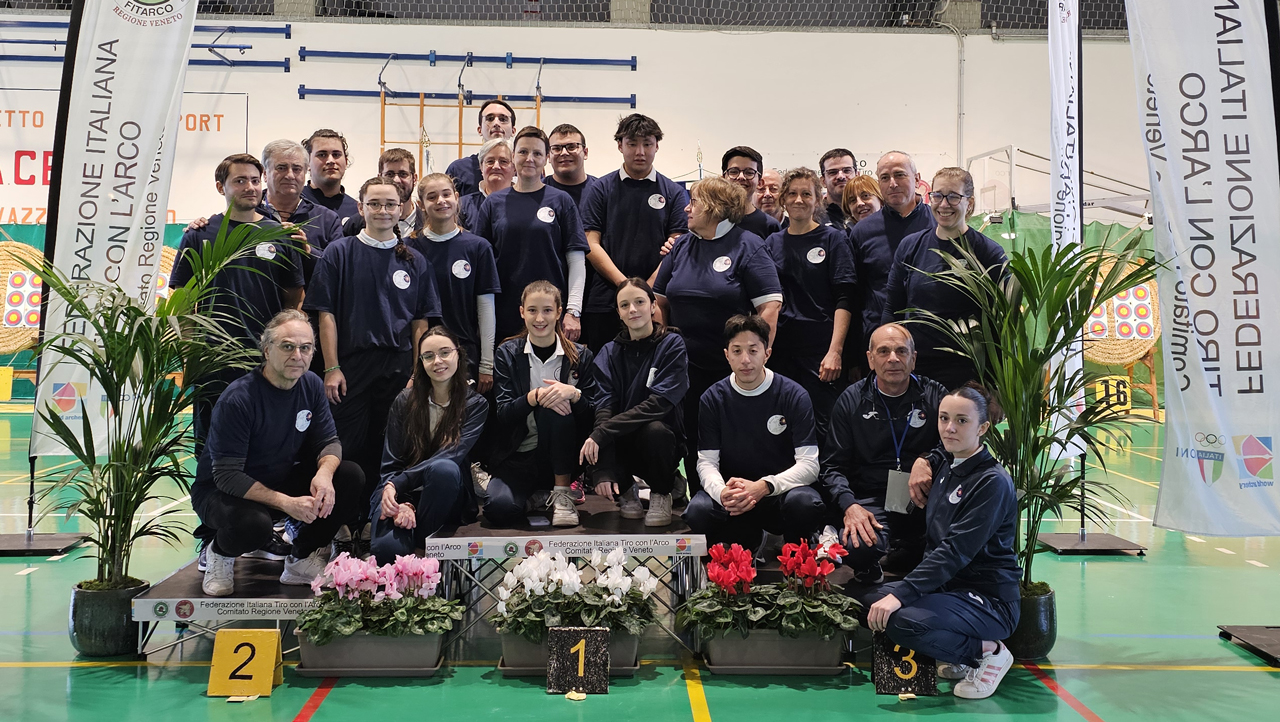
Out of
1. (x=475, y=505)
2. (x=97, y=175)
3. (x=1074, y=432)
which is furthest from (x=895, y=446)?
(x=97, y=175)

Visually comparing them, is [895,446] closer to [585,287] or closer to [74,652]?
[585,287]

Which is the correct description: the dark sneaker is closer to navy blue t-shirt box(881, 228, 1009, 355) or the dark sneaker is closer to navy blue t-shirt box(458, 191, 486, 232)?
navy blue t-shirt box(458, 191, 486, 232)

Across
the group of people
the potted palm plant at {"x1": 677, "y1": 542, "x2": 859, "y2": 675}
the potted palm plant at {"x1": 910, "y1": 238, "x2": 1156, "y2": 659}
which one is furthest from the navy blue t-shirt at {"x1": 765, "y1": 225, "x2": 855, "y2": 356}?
the potted palm plant at {"x1": 677, "y1": 542, "x2": 859, "y2": 675}

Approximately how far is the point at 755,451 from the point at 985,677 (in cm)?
132

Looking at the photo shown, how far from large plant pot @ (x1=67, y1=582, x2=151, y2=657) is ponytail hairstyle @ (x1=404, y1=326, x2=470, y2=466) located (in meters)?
1.25

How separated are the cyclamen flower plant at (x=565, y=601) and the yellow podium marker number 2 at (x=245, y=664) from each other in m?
0.82

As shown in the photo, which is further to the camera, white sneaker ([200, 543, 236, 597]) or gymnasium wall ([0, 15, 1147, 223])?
gymnasium wall ([0, 15, 1147, 223])

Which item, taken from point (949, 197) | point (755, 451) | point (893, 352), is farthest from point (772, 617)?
point (949, 197)

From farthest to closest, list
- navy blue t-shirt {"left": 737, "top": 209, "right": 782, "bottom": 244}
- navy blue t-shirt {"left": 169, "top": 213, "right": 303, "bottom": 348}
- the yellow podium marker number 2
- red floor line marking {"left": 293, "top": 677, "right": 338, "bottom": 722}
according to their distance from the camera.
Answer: navy blue t-shirt {"left": 737, "top": 209, "right": 782, "bottom": 244}
navy blue t-shirt {"left": 169, "top": 213, "right": 303, "bottom": 348}
the yellow podium marker number 2
red floor line marking {"left": 293, "top": 677, "right": 338, "bottom": 722}

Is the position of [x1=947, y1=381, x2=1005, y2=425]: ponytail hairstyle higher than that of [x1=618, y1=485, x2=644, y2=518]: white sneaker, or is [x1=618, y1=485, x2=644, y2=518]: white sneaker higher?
[x1=947, y1=381, x2=1005, y2=425]: ponytail hairstyle

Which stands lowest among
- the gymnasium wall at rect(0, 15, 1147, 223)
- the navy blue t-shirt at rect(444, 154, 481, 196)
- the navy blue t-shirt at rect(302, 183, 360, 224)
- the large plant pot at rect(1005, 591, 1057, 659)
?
the large plant pot at rect(1005, 591, 1057, 659)

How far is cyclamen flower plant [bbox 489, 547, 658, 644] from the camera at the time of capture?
3617mm

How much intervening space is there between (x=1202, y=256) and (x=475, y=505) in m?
3.37

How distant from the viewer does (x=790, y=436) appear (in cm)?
429
